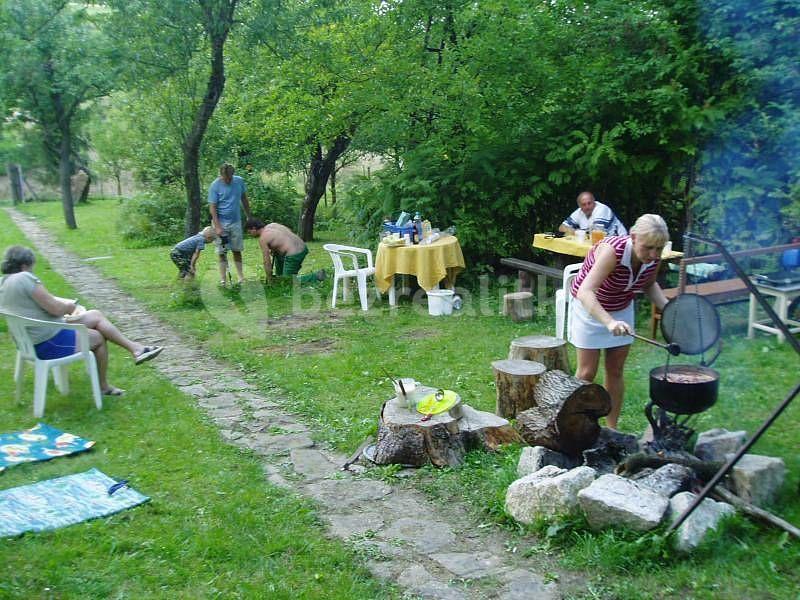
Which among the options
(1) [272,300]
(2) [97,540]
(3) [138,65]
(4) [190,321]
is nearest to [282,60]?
(3) [138,65]

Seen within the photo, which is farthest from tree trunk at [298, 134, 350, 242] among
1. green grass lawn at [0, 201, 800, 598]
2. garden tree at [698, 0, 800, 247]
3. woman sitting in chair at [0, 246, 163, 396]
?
woman sitting in chair at [0, 246, 163, 396]

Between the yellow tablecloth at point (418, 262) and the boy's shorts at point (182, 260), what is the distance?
268 cm

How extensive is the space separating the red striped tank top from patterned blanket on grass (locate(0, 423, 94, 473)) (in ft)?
11.0

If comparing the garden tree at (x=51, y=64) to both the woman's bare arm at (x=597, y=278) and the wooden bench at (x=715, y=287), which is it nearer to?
the wooden bench at (x=715, y=287)

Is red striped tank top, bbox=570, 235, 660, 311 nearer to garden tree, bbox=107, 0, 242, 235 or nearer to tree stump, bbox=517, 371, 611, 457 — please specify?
tree stump, bbox=517, 371, 611, 457

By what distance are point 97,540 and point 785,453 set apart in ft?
12.5

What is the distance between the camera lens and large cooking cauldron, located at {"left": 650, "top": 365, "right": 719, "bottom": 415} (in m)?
3.68

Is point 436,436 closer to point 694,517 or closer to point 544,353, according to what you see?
point 544,353

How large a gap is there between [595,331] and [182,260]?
6.73 meters

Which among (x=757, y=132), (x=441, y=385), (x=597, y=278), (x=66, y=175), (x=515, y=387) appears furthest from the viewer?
(x=66, y=175)

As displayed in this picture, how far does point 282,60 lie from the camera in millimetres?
11188

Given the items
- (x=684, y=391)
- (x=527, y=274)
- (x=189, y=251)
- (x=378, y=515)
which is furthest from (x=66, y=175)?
(x=684, y=391)

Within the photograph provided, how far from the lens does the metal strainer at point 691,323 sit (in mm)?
3797

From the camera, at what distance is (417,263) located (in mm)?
8617
